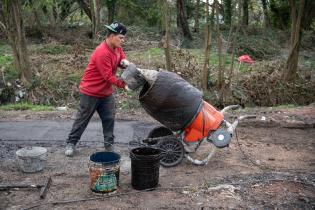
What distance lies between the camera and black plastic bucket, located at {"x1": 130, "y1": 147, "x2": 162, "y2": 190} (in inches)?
219

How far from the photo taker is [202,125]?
6203 millimetres

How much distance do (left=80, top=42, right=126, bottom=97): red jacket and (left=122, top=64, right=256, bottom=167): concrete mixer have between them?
355mm

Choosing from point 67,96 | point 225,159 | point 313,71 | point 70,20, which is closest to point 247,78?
point 313,71

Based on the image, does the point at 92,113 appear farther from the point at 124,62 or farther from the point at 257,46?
the point at 257,46

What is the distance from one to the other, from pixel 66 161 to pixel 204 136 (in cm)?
208

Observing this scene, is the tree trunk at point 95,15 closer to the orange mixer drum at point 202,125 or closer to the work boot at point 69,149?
the work boot at point 69,149

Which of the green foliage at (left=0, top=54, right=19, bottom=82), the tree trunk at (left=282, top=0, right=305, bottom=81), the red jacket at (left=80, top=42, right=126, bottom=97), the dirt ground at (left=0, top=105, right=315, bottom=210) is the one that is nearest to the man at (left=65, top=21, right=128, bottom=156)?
the red jacket at (left=80, top=42, right=126, bottom=97)

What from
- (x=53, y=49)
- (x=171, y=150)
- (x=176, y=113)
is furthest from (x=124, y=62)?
(x=53, y=49)

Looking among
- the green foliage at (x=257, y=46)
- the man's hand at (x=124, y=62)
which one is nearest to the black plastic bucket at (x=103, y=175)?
the man's hand at (x=124, y=62)

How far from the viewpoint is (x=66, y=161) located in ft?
21.8

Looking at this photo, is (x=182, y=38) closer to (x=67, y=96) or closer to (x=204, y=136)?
(x=67, y=96)

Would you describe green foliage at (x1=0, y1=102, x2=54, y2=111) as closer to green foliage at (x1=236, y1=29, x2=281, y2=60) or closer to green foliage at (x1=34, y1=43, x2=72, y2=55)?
green foliage at (x1=34, y1=43, x2=72, y2=55)

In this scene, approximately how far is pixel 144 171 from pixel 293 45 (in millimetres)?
7541

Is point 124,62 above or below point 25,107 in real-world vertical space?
above
